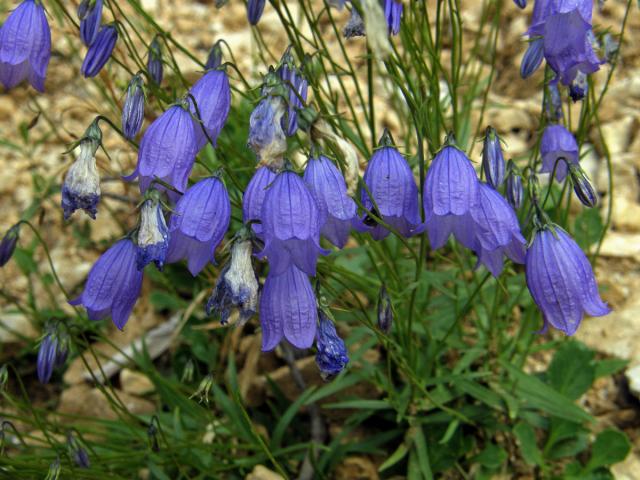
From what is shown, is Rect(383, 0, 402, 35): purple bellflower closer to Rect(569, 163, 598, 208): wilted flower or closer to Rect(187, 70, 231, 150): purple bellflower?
Rect(187, 70, 231, 150): purple bellflower

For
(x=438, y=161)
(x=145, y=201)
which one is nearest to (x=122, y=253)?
(x=145, y=201)

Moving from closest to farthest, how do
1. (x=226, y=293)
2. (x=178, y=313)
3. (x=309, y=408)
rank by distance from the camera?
(x=226, y=293) < (x=309, y=408) < (x=178, y=313)

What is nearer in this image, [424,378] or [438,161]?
[438,161]

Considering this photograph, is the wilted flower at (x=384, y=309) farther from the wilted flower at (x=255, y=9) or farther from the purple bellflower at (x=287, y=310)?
the wilted flower at (x=255, y=9)

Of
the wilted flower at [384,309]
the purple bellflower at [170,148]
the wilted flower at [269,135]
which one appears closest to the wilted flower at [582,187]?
the wilted flower at [384,309]

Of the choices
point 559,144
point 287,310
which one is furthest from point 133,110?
point 559,144

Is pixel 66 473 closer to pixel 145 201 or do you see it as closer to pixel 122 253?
pixel 122 253
